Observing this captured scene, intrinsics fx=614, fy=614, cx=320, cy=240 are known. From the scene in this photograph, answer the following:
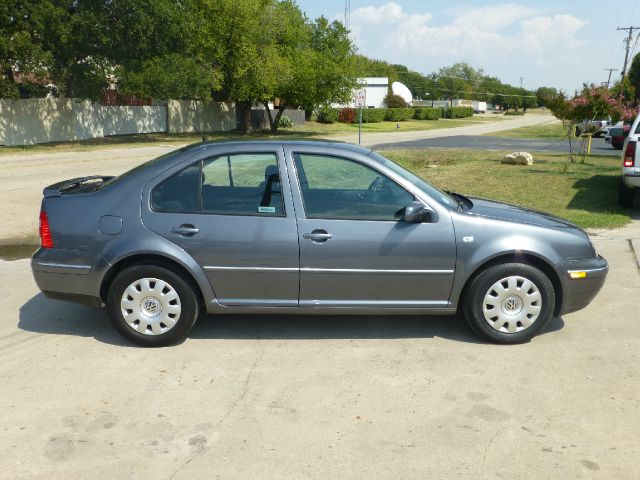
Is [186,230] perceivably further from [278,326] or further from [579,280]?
[579,280]

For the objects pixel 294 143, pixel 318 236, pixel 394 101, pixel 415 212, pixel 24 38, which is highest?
pixel 24 38

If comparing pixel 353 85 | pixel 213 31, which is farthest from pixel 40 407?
pixel 353 85

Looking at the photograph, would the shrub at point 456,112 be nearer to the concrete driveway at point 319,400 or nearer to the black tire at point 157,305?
the concrete driveway at point 319,400

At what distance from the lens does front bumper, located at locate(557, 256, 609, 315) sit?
4.71 meters

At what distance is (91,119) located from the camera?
108ft

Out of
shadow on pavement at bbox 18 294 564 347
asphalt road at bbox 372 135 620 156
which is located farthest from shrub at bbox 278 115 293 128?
shadow on pavement at bbox 18 294 564 347

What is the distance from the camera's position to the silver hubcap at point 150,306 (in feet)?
15.2

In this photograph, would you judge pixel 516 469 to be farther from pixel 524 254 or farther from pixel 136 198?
pixel 136 198

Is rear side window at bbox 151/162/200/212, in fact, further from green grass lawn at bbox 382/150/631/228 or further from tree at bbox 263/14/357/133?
tree at bbox 263/14/357/133

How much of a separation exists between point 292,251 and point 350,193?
76 cm

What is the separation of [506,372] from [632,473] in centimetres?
123

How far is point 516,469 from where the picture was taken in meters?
3.18

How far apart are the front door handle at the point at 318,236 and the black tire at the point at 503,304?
117 cm

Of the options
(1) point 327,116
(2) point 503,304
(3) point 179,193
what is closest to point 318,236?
(3) point 179,193
